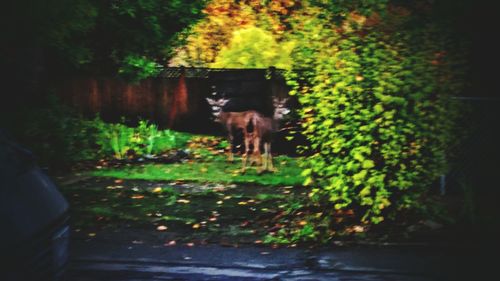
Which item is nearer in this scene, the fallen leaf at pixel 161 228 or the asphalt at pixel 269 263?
the asphalt at pixel 269 263

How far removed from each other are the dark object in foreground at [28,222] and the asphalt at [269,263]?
240cm

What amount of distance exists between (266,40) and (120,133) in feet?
14.7

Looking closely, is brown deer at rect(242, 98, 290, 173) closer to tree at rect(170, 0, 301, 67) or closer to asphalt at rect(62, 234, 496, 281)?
asphalt at rect(62, 234, 496, 281)

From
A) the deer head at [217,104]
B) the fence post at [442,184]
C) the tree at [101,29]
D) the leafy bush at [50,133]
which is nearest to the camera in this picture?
the fence post at [442,184]

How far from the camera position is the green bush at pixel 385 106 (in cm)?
674

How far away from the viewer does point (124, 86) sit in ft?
57.3

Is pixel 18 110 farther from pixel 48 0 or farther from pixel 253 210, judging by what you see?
pixel 253 210

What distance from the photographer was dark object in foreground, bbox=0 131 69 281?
291 centimetres

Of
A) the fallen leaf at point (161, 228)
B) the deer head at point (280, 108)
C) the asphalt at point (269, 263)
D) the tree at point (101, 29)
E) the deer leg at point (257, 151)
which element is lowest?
the asphalt at point (269, 263)

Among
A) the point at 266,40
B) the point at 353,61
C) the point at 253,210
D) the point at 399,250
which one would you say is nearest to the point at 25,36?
the point at 253,210

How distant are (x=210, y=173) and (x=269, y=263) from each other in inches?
202

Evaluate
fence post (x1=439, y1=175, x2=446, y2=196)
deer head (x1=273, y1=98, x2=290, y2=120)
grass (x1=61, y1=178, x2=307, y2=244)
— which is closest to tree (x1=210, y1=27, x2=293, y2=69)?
deer head (x1=273, y1=98, x2=290, y2=120)

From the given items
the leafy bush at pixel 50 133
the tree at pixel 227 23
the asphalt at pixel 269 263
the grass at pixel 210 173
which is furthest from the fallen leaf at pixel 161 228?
the tree at pixel 227 23

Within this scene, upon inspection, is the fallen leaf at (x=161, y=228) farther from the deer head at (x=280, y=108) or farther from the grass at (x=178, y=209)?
the deer head at (x=280, y=108)
